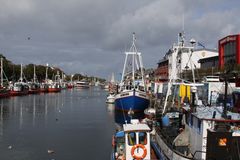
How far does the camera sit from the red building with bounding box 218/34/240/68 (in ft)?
211

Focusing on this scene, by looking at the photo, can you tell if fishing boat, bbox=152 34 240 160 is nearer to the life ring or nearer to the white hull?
the white hull

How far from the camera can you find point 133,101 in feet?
190

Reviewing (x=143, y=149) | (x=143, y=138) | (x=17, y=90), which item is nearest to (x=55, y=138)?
(x=143, y=138)

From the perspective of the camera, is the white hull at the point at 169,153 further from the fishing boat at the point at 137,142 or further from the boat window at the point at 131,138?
the boat window at the point at 131,138

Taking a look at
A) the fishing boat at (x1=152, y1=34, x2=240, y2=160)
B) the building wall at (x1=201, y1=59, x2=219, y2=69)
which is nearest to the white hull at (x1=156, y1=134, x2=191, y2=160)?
the fishing boat at (x1=152, y1=34, x2=240, y2=160)

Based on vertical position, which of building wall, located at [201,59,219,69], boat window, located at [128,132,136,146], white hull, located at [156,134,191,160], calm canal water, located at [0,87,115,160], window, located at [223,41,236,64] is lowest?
calm canal water, located at [0,87,115,160]

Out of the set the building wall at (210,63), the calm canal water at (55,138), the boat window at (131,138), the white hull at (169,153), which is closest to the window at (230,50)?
the building wall at (210,63)

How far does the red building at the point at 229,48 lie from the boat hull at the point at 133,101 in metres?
19.1

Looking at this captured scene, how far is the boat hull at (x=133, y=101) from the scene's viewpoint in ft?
190

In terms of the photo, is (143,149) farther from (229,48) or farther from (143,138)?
(229,48)

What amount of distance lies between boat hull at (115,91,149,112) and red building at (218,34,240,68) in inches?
753

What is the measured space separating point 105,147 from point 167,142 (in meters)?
10.7

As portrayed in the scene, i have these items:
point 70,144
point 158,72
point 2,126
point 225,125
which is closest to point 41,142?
point 70,144

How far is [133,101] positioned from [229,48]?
2580 cm
